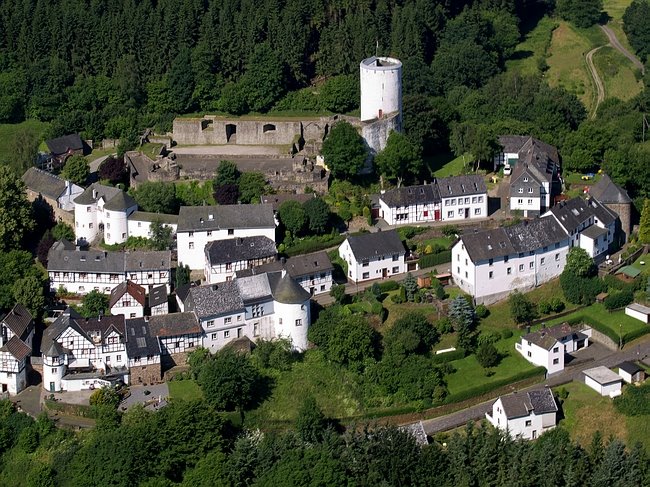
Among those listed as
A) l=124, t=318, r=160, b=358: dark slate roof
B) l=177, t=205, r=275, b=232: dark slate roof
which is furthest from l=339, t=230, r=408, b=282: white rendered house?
l=124, t=318, r=160, b=358: dark slate roof

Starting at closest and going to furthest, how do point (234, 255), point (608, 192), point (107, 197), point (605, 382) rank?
point (605, 382) < point (234, 255) < point (107, 197) < point (608, 192)

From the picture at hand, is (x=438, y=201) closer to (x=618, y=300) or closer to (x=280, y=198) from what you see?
(x=280, y=198)

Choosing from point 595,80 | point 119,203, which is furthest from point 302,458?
point 595,80

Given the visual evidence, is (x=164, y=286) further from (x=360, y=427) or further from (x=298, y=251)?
(x=360, y=427)

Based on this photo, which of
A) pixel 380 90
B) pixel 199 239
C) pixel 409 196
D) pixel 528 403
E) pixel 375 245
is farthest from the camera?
pixel 380 90

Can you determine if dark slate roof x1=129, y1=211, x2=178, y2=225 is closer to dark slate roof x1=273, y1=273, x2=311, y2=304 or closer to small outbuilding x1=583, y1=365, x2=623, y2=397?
dark slate roof x1=273, y1=273, x2=311, y2=304

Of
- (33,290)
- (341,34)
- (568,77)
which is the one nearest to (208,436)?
(33,290)
